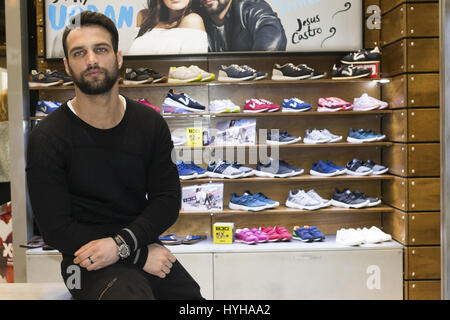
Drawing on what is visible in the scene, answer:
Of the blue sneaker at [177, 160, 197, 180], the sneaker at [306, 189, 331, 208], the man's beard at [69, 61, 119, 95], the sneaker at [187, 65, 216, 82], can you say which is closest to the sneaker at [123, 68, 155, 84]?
the sneaker at [187, 65, 216, 82]

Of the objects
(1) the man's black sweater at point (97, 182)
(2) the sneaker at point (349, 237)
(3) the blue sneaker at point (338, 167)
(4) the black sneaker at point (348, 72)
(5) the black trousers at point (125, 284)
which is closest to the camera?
(5) the black trousers at point (125, 284)

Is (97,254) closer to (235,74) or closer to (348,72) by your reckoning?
(235,74)

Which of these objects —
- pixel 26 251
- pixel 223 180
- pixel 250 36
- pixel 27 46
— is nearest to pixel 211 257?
pixel 223 180

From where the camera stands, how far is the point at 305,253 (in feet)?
12.0

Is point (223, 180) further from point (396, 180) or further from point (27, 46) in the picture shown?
point (27, 46)

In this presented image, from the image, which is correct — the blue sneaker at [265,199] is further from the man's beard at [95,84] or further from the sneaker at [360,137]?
the man's beard at [95,84]

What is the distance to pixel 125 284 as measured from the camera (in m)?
1.47

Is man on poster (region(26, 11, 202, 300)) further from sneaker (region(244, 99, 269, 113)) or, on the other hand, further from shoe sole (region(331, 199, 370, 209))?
shoe sole (region(331, 199, 370, 209))

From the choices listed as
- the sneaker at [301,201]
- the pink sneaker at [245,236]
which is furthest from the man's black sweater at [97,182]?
the sneaker at [301,201]

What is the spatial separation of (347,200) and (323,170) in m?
0.28

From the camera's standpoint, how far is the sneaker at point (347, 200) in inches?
152

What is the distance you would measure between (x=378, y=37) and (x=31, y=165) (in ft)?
10.4

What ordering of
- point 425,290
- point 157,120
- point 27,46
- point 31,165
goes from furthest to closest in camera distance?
point 27,46
point 425,290
point 157,120
point 31,165

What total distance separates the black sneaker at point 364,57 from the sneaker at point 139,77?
144cm
